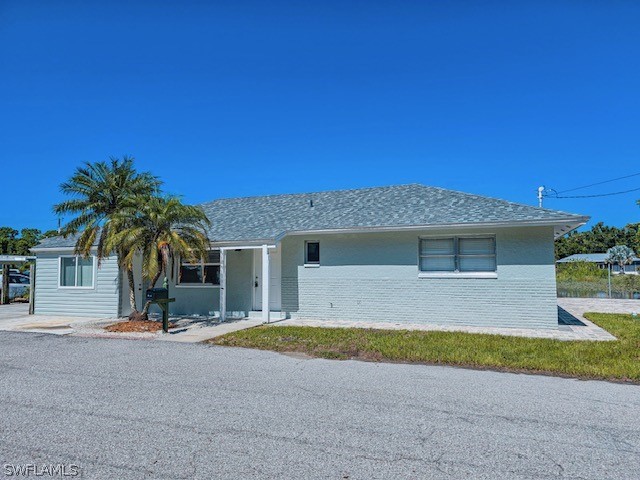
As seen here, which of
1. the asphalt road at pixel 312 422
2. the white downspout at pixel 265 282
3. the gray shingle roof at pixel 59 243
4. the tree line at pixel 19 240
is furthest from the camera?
the tree line at pixel 19 240

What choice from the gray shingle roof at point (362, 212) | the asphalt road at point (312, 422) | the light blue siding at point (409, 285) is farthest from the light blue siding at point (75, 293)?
the asphalt road at point (312, 422)

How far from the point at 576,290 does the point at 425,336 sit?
18.9m

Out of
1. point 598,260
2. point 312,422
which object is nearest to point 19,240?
point 312,422

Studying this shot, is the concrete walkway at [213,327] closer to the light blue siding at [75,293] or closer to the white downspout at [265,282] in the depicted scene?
the white downspout at [265,282]

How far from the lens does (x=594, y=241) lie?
60.2 m

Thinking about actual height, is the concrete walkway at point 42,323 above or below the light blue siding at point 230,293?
below

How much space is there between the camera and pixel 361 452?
3.99m

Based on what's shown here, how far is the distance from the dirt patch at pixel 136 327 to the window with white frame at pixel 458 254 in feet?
26.4

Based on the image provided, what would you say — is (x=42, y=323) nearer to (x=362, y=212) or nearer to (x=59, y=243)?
(x=59, y=243)

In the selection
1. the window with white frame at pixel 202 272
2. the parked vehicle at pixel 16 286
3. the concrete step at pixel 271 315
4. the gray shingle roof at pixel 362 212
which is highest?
the gray shingle roof at pixel 362 212

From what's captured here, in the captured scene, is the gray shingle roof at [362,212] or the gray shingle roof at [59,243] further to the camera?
the gray shingle roof at [59,243]

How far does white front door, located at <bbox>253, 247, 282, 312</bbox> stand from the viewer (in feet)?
48.8

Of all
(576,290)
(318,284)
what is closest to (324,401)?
(318,284)

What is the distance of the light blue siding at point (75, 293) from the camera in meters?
15.5
